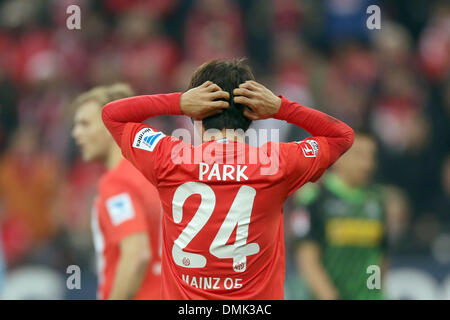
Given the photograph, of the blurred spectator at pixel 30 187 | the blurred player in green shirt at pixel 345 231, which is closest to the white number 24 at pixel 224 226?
the blurred player in green shirt at pixel 345 231

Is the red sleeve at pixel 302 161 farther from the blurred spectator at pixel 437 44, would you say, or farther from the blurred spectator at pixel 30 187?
the blurred spectator at pixel 437 44

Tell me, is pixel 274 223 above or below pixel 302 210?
above

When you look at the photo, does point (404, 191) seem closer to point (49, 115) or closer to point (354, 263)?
point (354, 263)

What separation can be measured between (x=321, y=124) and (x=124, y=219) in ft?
5.30

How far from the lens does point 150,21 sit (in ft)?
31.5

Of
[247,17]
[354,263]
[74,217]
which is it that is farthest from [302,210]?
[247,17]

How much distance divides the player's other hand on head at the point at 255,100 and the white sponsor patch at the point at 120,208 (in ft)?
4.96

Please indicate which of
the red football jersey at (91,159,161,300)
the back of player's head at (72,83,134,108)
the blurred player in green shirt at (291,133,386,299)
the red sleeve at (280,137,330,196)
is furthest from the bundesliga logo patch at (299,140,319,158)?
the blurred player in green shirt at (291,133,386,299)

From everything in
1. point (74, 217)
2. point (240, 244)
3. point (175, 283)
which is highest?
point (240, 244)

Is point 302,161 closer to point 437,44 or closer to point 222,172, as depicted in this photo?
point 222,172

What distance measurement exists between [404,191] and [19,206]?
193 inches

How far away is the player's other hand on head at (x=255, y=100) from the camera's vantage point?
2.91 metres

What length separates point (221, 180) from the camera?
2.90 m

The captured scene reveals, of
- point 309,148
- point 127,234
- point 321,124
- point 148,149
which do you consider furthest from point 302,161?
point 127,234
